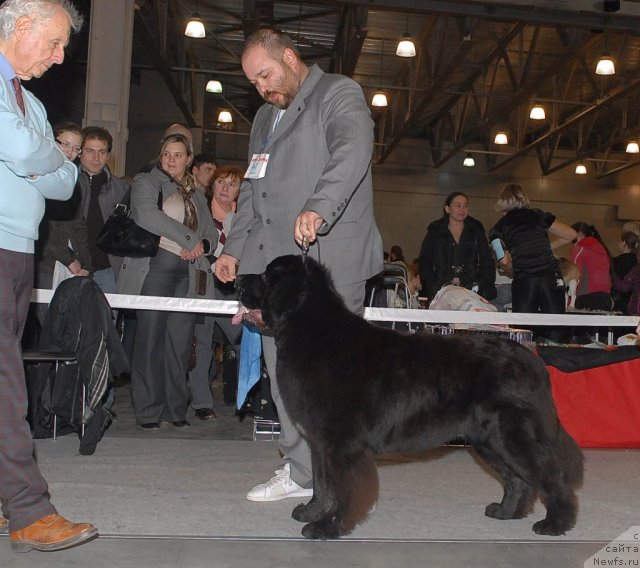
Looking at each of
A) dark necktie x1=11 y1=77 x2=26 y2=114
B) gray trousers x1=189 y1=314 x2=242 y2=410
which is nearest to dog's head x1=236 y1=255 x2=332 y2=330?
dark necktie x1=11 y1=77 x2=26 y2=114

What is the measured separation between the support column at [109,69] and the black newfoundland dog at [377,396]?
23.0 ft

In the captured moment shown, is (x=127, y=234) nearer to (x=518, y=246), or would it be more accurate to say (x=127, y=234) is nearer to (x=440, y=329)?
(x=440, y=329)

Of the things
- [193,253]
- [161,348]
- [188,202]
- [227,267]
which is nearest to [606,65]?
[188,202]

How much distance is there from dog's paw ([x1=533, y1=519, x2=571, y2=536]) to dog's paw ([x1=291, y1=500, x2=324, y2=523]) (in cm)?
88

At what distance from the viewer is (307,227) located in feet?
9.37

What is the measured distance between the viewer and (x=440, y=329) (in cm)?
550

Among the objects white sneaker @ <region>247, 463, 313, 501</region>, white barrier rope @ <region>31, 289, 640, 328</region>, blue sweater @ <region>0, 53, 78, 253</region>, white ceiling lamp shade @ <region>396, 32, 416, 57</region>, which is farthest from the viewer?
white ceiling lamp shade @ <region>396, 32, 416, 57</region>

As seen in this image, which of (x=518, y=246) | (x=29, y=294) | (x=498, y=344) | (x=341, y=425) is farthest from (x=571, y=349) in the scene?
(x=29, y=294)

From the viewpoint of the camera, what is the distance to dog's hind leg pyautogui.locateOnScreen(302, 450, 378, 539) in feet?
9.18

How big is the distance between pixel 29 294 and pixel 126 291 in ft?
8.42

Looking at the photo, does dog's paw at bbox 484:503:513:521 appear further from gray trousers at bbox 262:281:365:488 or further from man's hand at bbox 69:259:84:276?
man's hand at bbox 69:259:84:276

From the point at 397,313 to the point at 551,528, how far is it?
8.06 feet

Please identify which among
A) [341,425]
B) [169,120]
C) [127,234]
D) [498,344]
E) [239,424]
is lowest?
[239,424]

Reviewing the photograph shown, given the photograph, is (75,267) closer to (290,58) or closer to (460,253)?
(290,58)
